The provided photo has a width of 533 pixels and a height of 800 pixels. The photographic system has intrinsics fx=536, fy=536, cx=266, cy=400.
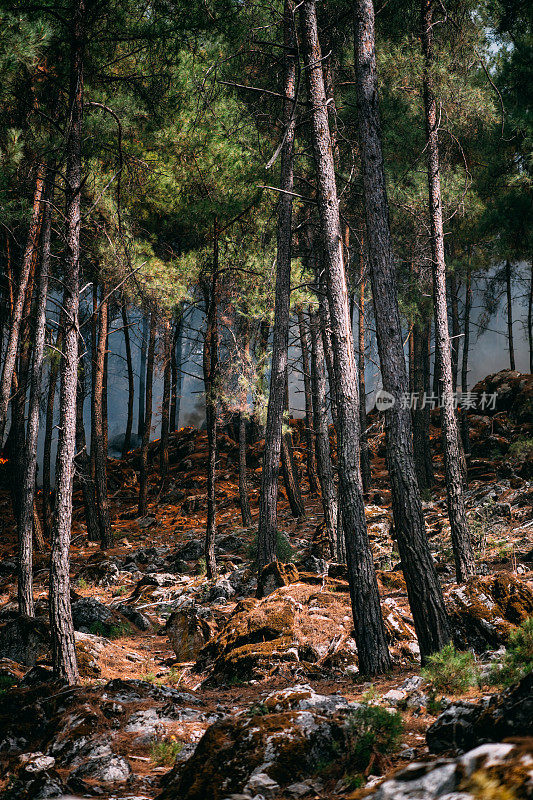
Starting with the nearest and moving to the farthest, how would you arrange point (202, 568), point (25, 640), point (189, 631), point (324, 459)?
point (25, 640) < point (189, 631) < point (324, 459) < point (202, 568)

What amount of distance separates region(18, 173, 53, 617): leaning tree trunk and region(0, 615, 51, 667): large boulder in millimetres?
735

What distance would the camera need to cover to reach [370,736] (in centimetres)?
281

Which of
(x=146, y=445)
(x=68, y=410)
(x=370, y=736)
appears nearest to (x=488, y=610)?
(x=370, y=736)

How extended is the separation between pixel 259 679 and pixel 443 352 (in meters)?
5.74

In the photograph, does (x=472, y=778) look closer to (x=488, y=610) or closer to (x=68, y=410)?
(x=488, y=610)

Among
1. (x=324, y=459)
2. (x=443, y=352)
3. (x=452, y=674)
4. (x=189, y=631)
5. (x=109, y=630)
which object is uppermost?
(x=443, y=352)

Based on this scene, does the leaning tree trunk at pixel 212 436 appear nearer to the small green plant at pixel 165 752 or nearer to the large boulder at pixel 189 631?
the large boulder at pixel 189 631

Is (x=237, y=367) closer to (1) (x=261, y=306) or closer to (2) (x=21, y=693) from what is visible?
(1) (x=261, y=306)

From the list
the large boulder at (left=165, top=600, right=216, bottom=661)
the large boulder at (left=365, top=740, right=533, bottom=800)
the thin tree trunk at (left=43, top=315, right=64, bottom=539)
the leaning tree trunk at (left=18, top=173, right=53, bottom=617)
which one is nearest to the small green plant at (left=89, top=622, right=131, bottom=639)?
the large boulder at (left=165, top=600, right=216, bottom=661)

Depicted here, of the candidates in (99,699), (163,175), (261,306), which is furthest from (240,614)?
(163,175)

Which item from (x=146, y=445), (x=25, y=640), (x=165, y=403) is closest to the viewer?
(x=25, y=640)

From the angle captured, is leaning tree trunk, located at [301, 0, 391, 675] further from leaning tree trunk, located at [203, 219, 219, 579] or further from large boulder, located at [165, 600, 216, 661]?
leaning tree trunk, located at [203, 219, 219, 579]

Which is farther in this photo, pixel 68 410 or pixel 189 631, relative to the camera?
pixel 189 631

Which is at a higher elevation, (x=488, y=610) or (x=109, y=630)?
(x=488, y=610)
